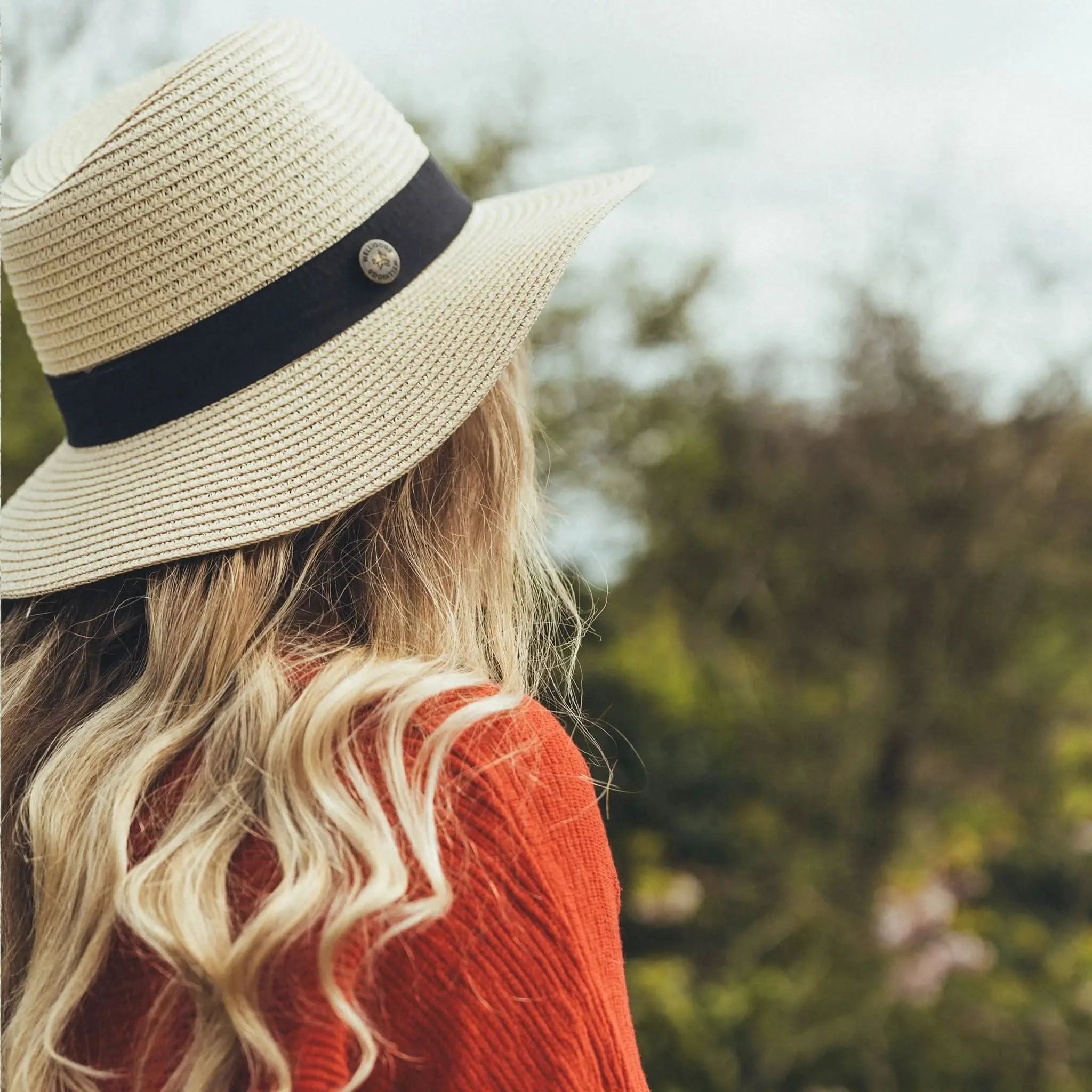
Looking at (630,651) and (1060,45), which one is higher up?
(1060,45)

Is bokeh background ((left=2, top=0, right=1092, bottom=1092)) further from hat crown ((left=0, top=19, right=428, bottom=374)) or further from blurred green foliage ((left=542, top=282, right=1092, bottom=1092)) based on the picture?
hat crown ((left=0, top=19, right=428, bottom=374))

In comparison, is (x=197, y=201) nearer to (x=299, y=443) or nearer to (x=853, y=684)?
(x=299, y=443)

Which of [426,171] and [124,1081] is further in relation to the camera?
[426,171]

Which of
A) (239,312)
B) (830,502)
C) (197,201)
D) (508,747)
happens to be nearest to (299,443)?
(239,312)

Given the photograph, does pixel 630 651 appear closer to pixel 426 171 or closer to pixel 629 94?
pixel 629 94

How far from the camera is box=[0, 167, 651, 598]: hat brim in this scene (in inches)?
44.9

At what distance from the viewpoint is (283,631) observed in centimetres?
112

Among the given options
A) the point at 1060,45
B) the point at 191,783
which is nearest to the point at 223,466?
the point at 191,783

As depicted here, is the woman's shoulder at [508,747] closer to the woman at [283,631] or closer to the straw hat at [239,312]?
the woman at [283,631]

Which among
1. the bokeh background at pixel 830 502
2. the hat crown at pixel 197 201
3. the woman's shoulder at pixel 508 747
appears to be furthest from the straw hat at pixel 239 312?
the bokeh background at pixel 830 502

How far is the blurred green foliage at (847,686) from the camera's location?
15.8 ft

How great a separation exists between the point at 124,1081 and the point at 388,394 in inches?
28.2

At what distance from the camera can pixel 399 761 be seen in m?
0.95

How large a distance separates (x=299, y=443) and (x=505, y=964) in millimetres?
577
